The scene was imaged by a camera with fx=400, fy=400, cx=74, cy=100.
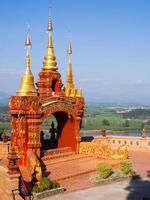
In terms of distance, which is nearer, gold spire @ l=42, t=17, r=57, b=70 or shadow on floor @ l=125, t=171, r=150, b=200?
shadow on floor @ l=125, t=171, r=150, b=200

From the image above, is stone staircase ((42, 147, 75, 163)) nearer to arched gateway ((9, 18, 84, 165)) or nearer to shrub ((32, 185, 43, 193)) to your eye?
arched gateway ((9, 18, 84, 165))

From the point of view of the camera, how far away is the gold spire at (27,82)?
23406 millimetres

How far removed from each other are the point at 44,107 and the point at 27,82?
185 centimetres

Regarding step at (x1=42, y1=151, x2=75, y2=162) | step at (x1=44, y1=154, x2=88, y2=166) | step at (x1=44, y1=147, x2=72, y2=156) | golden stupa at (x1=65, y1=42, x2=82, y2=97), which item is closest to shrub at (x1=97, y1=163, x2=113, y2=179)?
step at (x1=44, y1=154, x2=88, y2=166)

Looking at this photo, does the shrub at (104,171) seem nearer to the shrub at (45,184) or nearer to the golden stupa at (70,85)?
the shrub at (45,184)

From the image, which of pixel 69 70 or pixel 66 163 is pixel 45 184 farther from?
pixel 69 70

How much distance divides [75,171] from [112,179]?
290 centimetres

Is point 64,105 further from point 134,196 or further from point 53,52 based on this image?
point 134,196

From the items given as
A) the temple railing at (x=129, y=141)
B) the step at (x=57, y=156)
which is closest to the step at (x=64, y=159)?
the step at (x=57, y=156)

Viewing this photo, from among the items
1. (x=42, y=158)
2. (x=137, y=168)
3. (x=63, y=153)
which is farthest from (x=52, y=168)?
(x=137, y=168)

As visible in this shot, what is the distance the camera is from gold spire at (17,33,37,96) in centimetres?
2341

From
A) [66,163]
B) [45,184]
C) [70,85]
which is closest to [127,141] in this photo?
[70,85]

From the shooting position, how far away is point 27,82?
931 inches

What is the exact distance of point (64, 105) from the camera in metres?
25.7
